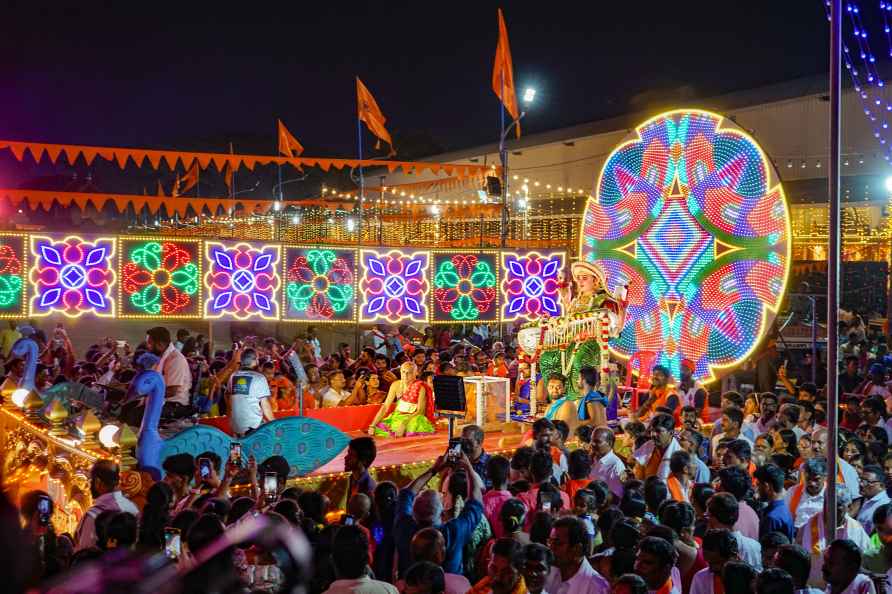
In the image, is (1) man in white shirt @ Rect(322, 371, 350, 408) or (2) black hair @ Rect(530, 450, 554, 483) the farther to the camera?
(1) man in white shirt @ Rect(322, 371, 350, 408)

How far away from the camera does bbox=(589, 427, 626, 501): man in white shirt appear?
341 inches

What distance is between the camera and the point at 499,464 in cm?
724

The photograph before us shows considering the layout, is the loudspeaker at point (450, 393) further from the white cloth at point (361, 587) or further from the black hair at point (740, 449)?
the white cloth at point (361, 587)

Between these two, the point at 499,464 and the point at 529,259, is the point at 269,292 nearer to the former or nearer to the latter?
the point at 529,259

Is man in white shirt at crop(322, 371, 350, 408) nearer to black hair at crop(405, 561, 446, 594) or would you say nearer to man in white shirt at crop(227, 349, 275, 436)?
man in white shirt at crop(227, 349, 275, 436)

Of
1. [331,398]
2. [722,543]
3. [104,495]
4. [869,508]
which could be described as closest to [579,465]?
[869,508]

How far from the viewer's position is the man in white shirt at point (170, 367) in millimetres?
10539

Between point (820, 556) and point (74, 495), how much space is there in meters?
6.02

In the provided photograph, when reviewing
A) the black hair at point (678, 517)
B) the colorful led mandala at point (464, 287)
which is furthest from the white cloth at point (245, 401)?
the black hair at point (678, 517)

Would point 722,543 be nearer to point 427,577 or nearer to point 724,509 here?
point 724,509

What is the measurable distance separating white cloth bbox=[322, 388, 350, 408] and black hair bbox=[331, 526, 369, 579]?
31.2ft

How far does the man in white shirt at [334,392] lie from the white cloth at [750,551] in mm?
8993

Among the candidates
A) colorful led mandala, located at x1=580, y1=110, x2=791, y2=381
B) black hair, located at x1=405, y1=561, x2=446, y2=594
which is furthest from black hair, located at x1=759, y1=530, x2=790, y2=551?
colorful led mandala, located at x1=580, y1=110, x2=791, y2=381

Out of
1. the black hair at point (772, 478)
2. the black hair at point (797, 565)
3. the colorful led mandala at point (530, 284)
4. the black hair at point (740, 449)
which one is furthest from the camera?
the colorful led mandala at point (530, 284)
